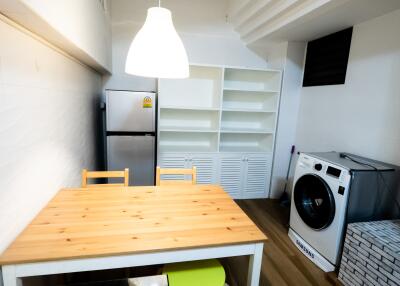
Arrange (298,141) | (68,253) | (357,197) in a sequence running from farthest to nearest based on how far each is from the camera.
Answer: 1. (298,141)
2. (357,197)
3. (68,253)

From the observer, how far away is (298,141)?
11.0ft

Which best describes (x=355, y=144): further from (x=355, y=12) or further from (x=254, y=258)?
(x=254, y=258)

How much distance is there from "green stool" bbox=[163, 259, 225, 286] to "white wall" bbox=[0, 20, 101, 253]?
0.83 m

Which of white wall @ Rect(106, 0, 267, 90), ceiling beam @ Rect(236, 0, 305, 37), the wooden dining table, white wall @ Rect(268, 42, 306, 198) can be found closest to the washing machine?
the wooden dining table

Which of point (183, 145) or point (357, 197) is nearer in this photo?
point (357, 197)

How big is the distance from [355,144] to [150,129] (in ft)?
7.43

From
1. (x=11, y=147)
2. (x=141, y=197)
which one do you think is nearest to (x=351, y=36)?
(x=141, y=197)

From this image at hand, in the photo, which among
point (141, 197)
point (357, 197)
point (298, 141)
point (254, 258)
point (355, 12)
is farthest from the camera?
point (298, 141)

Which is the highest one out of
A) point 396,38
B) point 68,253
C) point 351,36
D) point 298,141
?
point 351,36

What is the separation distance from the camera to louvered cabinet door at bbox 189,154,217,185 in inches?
126

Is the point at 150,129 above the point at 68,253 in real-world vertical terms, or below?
above

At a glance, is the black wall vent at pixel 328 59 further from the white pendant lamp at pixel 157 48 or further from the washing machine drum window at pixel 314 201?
the white pendant lamp at pixel 157 48

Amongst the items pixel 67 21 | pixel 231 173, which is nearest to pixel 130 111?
pixel 67 21

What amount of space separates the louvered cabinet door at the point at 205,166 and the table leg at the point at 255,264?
1.93 meters
